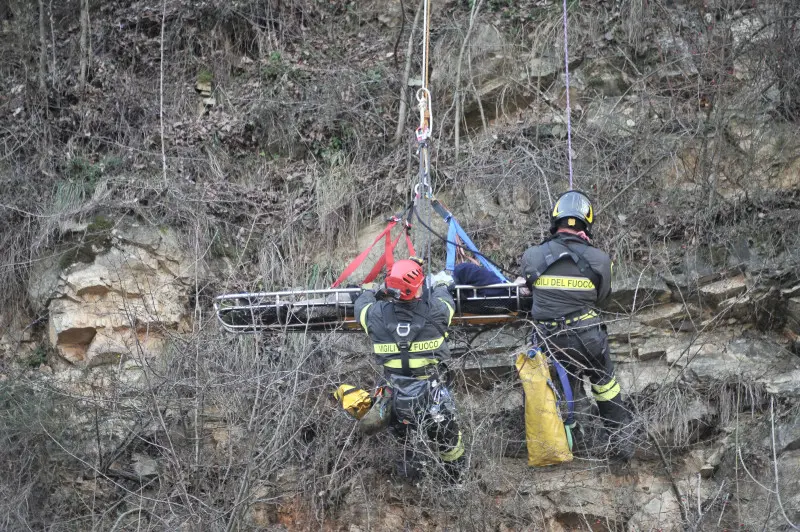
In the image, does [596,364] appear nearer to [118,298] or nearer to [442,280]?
[442,280]

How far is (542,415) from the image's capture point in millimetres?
6281

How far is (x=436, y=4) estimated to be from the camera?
9.95 metres

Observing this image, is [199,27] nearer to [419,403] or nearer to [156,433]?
[156,433]

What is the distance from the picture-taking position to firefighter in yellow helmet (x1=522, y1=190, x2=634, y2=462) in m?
6.28

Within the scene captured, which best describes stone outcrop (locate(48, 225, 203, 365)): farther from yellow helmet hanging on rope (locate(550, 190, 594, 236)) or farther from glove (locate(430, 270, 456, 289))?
yellow helmet hanging on rope (locate(550, 190, 594, 236))

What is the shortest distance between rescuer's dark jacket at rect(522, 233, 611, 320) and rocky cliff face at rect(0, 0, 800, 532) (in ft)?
1.04

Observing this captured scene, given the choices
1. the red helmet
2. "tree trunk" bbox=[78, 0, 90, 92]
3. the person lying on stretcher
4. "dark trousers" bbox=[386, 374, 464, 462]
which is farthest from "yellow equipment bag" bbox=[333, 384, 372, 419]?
"tree trunk" bbox=[78, 0, 90, 92]

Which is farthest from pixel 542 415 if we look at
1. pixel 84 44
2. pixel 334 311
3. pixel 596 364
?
pixel 84 44

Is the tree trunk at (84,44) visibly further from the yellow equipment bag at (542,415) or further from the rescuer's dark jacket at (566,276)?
the yellow equipment bag at (542,415)

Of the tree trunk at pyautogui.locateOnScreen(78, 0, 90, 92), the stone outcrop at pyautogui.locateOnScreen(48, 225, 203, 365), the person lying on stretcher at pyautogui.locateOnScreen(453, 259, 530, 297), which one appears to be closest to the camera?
the person lying on stretcher at pyautogui.locateOnScreen(453, 259, 530, 297)

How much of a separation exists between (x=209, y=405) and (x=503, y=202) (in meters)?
3.23

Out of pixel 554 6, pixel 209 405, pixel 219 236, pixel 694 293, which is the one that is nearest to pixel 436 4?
pixel 554 6

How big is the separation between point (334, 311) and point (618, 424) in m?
2.20

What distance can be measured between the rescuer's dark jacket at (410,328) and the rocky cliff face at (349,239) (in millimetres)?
273
